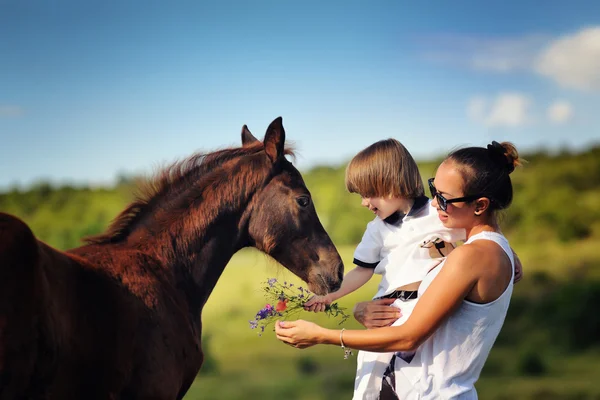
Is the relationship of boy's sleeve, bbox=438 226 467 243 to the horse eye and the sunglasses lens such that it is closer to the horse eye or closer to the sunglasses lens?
the sunglasses lens

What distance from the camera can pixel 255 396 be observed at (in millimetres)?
22234

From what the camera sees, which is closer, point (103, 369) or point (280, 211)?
point (103, 369)

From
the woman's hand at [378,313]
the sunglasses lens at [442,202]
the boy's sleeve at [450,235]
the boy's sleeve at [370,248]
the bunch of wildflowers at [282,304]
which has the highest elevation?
the sunglasses lens at [442,202]

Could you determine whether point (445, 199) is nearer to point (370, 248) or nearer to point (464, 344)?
point (464, 344)

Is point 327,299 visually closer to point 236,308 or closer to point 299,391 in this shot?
point 236,308

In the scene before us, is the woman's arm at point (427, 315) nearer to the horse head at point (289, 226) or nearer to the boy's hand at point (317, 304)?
the boy's hand at point (317, 304)

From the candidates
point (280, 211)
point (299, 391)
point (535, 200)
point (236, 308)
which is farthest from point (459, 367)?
point (299, 391)

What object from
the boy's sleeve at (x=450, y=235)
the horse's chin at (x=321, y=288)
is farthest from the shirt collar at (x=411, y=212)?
the horse's chin at (x=321, y=288)

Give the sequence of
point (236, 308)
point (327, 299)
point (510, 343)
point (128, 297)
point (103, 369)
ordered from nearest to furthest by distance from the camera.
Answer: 1. point (103, 369)
2. point (128, 297)
3. point (327, 299)
4. point (236, 308)
5. point (510, 343)

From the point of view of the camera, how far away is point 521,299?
22.1 metres

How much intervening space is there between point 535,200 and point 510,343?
635cm

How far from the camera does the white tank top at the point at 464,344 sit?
7.91 feet

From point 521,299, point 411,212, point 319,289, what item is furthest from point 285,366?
point 411,212

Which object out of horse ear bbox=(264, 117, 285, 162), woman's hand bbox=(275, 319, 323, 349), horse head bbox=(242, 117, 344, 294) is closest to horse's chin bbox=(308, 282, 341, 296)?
horse head bbox=(242, 117, 344, 294)
